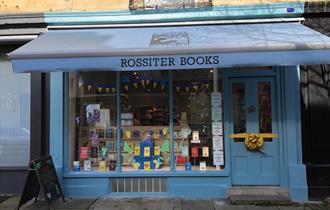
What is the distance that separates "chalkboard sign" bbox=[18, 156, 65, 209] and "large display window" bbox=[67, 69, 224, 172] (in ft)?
2.75

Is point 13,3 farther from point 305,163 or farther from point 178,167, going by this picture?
point 305,163

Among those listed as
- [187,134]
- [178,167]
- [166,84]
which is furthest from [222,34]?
[178,167]

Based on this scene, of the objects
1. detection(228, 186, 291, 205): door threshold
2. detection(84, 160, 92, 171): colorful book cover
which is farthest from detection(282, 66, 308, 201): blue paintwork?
detection(84, 160, 92, 171): colorful book cover

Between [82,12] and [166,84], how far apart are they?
2128 mm

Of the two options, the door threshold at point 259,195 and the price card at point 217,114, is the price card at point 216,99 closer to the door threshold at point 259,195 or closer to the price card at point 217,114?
the price card at point 217,114

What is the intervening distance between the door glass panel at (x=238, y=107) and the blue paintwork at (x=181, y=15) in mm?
1337

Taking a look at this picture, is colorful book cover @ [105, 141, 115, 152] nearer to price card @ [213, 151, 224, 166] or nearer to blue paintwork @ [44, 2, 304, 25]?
price card @ [213, 151, 224, 166]

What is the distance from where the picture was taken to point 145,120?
327 inches

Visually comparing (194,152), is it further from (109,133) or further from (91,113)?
(91,113)

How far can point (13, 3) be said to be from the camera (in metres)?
8.26

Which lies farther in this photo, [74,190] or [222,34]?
[74,190]

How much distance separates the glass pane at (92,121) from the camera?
8242mm

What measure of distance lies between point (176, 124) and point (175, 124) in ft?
0.06

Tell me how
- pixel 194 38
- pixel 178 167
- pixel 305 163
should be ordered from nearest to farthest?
pixel 194 38
pixel 305 163
pixel 178 167
